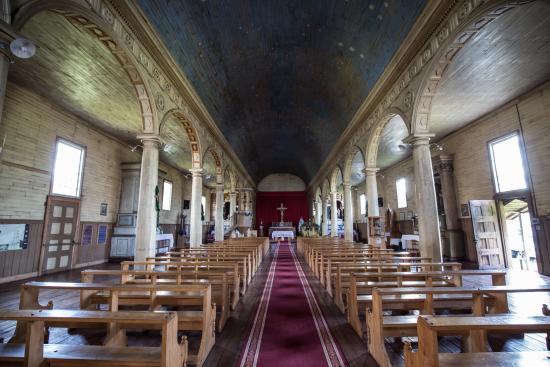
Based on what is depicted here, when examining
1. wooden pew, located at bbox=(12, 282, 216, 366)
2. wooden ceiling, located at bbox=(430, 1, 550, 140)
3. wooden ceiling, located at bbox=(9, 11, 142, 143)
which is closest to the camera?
wooden pew, located at bbox=(12, 282, 216, 366)

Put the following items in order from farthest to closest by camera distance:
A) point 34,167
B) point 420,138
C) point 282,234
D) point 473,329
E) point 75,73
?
point 282,234 < point 34,167 < point 75,73 < point 420,138 < point 473,329

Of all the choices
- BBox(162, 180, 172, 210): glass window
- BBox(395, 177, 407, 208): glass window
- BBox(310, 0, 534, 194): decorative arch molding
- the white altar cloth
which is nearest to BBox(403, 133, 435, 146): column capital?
BBox(310, 0, 534, 194): decorative arch molding

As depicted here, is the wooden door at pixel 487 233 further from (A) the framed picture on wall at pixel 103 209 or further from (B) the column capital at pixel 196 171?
(A) the framed picture on wall at pixel 103 209

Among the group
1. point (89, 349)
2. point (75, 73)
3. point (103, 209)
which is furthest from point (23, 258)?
Answer: point (89, 349)

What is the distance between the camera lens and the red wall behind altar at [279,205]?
2472 centimetres

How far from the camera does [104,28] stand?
415 cm

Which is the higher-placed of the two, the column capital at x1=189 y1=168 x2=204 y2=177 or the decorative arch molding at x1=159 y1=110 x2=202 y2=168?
the decorative arch molding at x1=159 y1=110 x2=202 y2=168

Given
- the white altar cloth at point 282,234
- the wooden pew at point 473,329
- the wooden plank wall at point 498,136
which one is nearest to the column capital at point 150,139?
the wooden pew at point 473,329

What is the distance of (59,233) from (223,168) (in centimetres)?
607

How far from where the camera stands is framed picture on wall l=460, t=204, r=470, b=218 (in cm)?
872

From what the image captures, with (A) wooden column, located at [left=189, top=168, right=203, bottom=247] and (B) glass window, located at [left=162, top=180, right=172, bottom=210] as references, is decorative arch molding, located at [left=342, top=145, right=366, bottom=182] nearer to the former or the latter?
(A) wooden column, located at [left=189, top=168, right=203, bottom=247]

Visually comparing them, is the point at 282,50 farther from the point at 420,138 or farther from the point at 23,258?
the point at 23,258

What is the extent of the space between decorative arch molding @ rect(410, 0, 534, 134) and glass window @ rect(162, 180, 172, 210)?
10.9 metres

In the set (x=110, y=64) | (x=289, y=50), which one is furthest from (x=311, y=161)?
(x=110, y=64)
